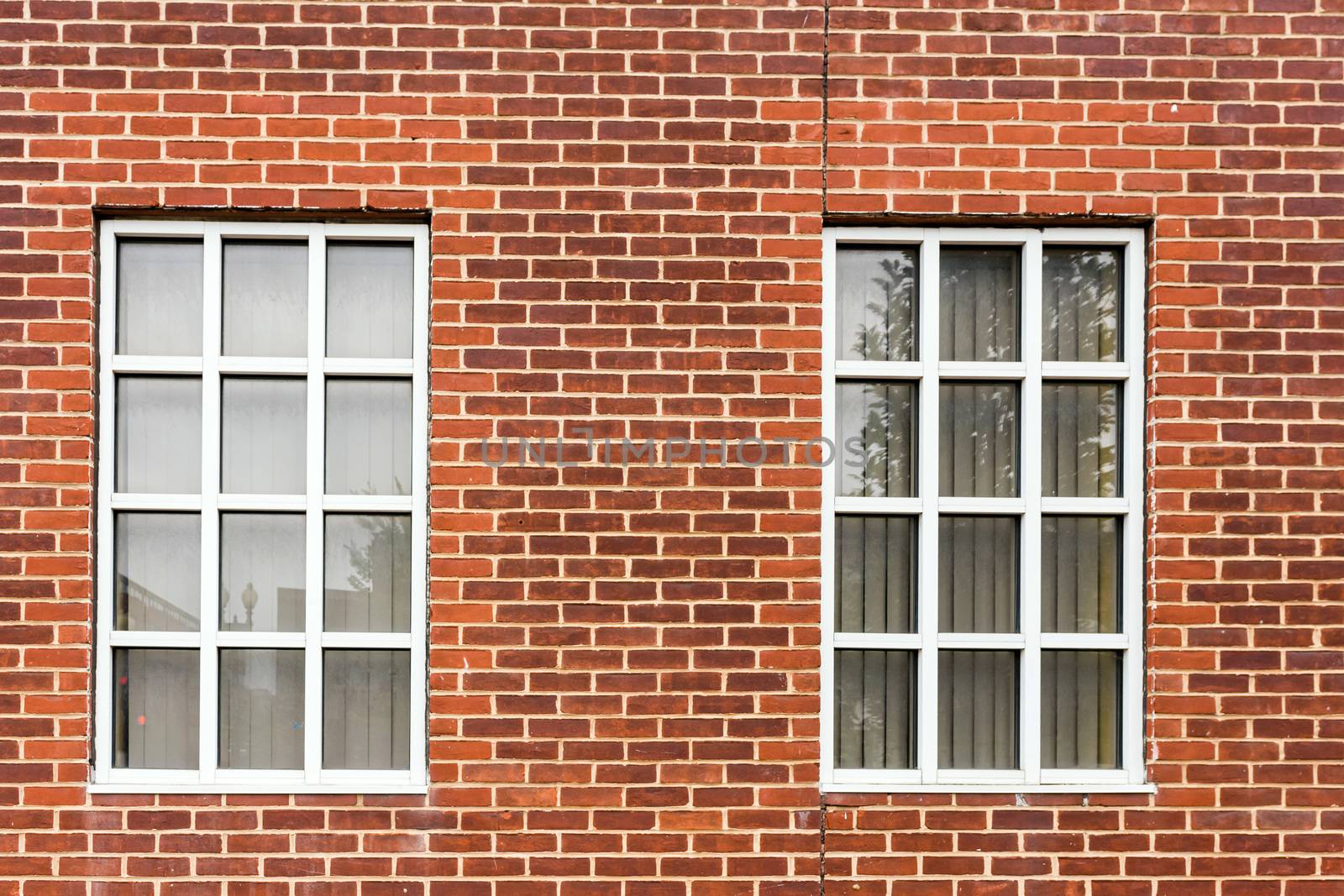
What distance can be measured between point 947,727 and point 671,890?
1.17 m

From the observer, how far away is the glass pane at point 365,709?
3.63m

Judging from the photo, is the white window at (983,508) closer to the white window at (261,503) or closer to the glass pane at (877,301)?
the glass pane at (877,301)

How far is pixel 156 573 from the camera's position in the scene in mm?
3633

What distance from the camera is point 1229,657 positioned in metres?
3.59

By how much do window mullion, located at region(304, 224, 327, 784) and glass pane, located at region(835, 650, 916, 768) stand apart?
6.24 ft

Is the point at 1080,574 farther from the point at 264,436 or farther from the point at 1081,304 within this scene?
the point at 264,436

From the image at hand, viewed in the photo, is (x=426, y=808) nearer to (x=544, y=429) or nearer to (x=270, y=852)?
(x=270, y=852)

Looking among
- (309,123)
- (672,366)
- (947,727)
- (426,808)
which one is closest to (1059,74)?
(672,366)

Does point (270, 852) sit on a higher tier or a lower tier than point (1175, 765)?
lower

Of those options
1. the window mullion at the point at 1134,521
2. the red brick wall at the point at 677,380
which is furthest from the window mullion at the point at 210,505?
the window mullion at the point at 1134,521

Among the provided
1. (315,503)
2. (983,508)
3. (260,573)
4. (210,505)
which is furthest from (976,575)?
(210,505)

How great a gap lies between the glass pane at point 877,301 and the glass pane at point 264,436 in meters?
2.05

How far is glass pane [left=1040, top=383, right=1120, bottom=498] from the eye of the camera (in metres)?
3.75

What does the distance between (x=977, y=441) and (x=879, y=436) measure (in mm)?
370
